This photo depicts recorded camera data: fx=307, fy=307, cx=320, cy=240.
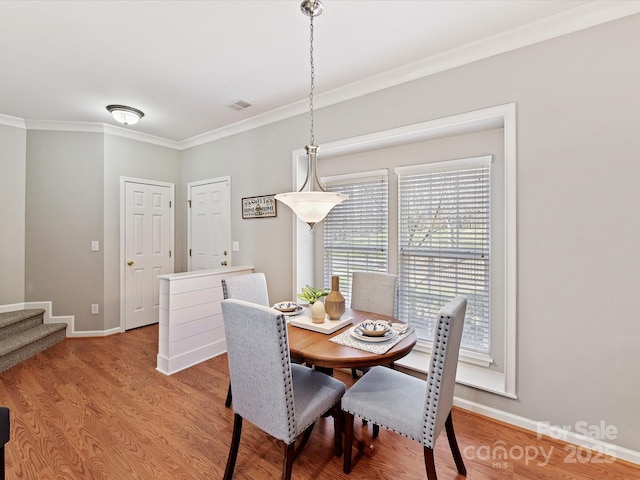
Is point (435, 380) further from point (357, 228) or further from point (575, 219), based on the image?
point (357, 228)

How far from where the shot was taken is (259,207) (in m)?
3.65

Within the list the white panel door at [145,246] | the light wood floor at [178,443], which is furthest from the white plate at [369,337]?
the white panel door at [145,246]

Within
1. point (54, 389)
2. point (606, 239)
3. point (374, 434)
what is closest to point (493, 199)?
point (606, 239)

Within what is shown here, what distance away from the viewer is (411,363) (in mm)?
2590

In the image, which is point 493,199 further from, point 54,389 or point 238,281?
point 54,389

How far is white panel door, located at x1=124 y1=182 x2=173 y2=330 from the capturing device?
13.6 feet

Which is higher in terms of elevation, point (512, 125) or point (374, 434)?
point (512, 125)

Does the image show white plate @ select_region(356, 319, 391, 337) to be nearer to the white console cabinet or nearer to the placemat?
the placemat

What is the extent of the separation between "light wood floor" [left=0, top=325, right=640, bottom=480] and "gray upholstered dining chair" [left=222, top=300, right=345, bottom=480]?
348 mm

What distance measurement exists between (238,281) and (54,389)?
1839mm

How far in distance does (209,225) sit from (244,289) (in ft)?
6.85

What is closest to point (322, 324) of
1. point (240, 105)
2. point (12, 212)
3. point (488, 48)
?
point (488, 48)

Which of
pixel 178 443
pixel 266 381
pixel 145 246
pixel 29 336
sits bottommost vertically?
pixel 178 443

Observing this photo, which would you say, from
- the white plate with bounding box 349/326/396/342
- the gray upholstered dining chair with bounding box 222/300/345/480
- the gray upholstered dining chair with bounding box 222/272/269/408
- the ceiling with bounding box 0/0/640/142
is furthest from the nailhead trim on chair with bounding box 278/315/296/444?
the ceiling with bounding box 0/0/640/142
